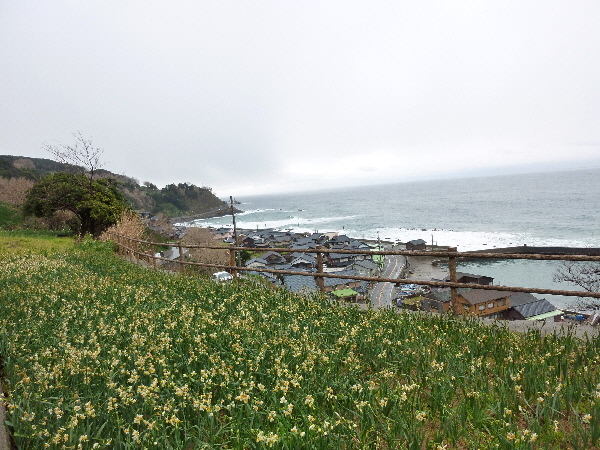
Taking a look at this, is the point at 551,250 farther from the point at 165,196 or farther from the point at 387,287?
the point at 165,196

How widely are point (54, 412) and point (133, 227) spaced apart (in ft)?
66.4

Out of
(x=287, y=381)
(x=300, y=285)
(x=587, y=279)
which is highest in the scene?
(x=287, y=381)

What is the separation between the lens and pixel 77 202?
29.8 meters

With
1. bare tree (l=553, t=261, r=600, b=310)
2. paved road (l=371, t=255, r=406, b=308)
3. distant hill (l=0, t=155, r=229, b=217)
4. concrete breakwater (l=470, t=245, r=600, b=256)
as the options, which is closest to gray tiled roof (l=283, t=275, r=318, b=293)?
paved road (l=371, t=255, r=406, b=308)

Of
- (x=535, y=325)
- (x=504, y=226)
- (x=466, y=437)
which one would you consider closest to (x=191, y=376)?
(x=466, y=437)

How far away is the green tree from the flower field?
26279mm

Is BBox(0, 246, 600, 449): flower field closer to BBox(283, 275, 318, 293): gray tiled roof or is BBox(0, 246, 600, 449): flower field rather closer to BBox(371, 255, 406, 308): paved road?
BBox(283, 275, 318, 293): gray tiled roof

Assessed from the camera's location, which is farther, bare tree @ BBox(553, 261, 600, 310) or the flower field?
bare tree @ BBox(553, 261, 600, 310)

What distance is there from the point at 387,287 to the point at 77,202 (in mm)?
32223

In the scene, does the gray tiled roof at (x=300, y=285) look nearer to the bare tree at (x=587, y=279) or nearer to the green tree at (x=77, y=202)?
the green tree at (x=77, y=202)

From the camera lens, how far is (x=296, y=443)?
2.56 metres

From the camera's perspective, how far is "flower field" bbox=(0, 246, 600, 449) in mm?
2740

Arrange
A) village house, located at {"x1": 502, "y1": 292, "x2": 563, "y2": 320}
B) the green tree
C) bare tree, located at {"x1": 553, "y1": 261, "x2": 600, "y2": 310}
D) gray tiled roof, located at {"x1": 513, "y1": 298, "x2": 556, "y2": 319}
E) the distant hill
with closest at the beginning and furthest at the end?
bare tree, located at {"x1": 553, "y1": 261, "x2": 600, "y2": 310} < village house, located at {"x1": 502, "y1": 292, "x2": 563, "y2": 320} < gray tiled roof, located at {"x1": 513, "y1": 298, "x2": 556, "y2": 319} < the green tree < the distant hill

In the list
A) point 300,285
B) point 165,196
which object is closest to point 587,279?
point 300,285
